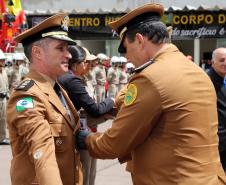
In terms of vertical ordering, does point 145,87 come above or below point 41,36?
below

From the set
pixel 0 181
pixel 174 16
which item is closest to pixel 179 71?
pixel 0 181

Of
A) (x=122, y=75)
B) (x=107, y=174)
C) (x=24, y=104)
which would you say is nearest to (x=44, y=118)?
(x=24, y=104)

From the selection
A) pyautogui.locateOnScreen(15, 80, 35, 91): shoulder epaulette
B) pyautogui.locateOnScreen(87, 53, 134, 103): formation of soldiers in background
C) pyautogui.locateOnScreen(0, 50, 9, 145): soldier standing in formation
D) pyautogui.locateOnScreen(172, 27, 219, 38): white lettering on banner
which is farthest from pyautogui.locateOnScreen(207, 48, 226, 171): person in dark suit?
pyautogui.locateOnScreen(172, 27, 219, 38): white lettering on banner

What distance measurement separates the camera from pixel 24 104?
252 centimetres

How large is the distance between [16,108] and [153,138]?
25.8 inches

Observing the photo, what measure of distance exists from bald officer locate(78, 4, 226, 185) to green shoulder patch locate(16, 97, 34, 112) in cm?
39

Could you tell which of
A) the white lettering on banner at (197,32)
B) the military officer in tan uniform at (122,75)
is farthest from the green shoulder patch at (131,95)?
the white lettering on banner at (197,32)

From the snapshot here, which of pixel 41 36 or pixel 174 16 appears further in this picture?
pixel 174 16

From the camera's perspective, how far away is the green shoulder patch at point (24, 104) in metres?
2.51

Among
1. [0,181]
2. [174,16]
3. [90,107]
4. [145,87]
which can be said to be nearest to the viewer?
[145,87]

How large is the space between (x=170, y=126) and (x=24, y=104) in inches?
27.0

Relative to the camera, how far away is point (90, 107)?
4.20m

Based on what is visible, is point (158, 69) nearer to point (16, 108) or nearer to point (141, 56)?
point (141, 56)

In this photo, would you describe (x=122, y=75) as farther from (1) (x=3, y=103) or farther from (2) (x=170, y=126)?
(2) (x=170, y=126)
